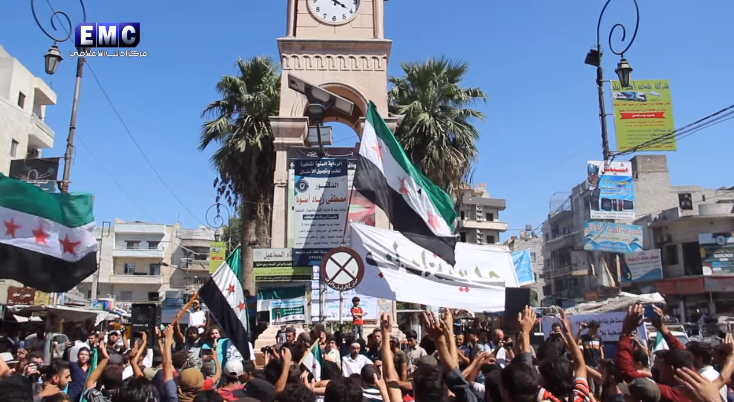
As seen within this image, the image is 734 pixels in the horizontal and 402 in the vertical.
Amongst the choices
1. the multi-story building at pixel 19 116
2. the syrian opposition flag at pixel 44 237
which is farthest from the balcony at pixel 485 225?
the syrian opposition flag at pixel 44 237

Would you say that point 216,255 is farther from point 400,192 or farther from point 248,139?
point 400,192

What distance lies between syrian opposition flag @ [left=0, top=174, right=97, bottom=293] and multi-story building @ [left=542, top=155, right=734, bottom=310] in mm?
36646

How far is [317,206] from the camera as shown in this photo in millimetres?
14641

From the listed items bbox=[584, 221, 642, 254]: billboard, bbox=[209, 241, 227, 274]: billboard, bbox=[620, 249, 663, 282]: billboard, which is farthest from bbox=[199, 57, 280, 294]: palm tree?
bbox=[620, 249, 663, 282]: billboard

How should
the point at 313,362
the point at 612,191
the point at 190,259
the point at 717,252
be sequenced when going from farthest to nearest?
the point at 190,259
the point at 717,252
the point at 612,191
the point at 313,362

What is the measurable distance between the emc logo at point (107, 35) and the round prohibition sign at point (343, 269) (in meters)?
11.9

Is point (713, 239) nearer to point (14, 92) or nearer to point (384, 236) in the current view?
point (384, 236)

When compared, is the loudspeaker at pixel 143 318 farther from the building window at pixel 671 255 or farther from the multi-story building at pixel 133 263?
the multi-story building at pixel 133 263

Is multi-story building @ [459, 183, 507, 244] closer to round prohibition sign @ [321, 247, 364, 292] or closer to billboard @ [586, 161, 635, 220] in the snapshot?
billboard @ [586, 161, 635, 220]

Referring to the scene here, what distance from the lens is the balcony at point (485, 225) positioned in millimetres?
56119

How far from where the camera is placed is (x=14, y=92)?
33719mm

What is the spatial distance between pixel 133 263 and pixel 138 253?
1233 millimetres

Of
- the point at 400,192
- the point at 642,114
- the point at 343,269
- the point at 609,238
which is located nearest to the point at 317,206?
the point at 400,192

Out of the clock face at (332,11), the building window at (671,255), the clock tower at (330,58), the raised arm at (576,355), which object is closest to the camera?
the raised arm at (576,355)
